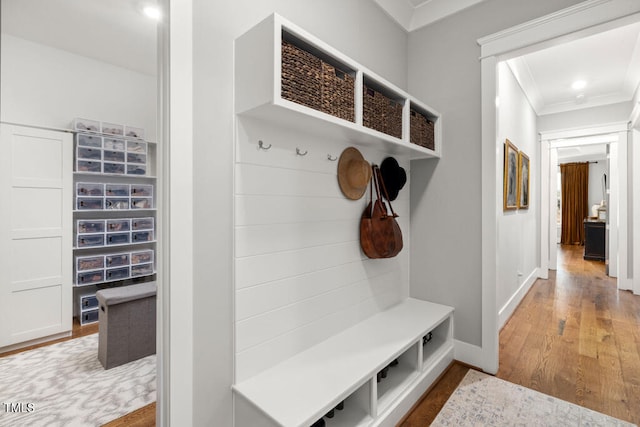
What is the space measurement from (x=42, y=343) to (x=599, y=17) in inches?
193

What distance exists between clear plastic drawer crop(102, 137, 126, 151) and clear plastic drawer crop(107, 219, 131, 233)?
0.78 meters

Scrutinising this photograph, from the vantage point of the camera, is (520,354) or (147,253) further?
(147,253)

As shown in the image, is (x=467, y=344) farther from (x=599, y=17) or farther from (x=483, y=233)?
(x=599, y=17)

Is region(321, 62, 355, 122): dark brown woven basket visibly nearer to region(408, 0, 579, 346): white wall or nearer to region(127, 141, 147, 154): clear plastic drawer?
region(408, 0, 579, 346): white wall

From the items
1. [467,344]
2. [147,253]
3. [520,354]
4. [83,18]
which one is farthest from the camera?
[147,253]

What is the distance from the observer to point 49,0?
8.02ft

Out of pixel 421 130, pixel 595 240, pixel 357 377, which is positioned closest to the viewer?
pixel 357 377

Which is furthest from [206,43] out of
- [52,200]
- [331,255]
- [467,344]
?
[52,200]

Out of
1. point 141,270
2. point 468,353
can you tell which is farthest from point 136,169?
point 468,353

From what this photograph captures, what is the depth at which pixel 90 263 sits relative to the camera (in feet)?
10.6

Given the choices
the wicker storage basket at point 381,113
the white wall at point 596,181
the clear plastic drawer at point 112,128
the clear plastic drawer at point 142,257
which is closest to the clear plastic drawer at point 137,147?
the clear plastic drawer at point 112,128

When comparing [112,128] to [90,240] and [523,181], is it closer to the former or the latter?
[90,240]

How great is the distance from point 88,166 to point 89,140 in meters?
0.27

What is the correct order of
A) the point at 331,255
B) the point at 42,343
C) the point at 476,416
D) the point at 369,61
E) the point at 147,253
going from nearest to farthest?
the point at 476,416
the point at 331,255
the point at 369,61
the point at 42,343
the point at 147,253
